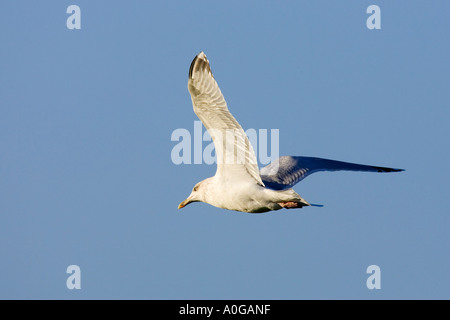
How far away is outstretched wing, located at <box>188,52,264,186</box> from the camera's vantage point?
1045 centimetres

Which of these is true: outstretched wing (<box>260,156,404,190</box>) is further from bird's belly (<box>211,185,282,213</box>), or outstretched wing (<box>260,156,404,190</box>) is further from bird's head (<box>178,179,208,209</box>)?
bird's head (<box>178,179,208,209</box>)

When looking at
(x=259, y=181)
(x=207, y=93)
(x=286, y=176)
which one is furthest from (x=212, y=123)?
(x=286, y=176)

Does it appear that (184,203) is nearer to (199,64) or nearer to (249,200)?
(249,200)

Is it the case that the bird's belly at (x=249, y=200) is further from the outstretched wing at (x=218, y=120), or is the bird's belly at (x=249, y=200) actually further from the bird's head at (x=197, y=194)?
the bird's head at (x=197, y=194)

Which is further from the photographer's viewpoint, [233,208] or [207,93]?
[233,208]

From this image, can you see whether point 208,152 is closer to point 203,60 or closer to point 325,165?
point 203,60

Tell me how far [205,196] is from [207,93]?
97.7 inches

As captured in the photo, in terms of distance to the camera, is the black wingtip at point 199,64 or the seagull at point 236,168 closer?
the black wingtip at point 199,64

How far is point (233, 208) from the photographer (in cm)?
1214

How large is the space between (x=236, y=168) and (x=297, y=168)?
1.92 meters

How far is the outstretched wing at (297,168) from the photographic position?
12836mm

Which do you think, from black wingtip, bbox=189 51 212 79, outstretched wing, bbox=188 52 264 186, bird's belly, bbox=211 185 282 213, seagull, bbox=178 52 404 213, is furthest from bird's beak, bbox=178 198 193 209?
black wingtip, bbox=189 51 212 79

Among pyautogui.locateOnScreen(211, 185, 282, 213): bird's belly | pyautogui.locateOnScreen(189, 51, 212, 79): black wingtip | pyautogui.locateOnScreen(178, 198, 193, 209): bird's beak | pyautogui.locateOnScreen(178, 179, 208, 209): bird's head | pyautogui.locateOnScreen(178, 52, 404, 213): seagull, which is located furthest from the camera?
pyautogui.locateOnScreen(178, 198, 193, 209): bird's beak

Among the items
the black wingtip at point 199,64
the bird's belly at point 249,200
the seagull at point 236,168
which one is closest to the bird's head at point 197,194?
the seagull at point 236,168
